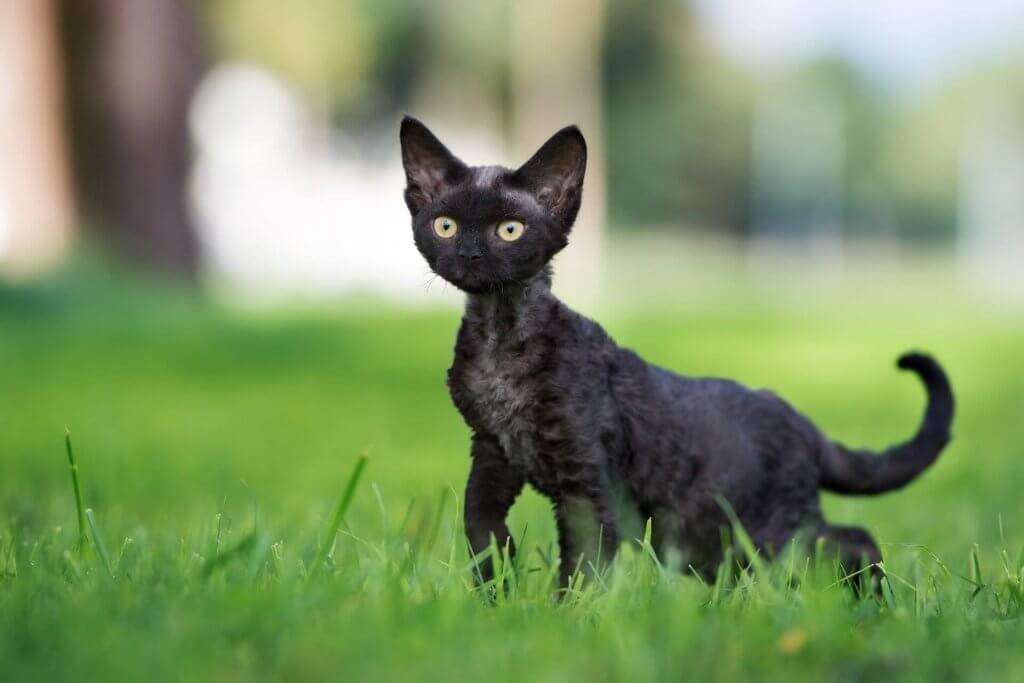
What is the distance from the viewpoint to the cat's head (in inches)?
→ 131

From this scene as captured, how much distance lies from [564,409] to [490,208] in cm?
56

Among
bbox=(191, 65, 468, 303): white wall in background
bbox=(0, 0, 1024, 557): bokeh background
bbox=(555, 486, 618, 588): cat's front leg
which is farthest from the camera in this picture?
bbox=(191, 65, 468, 303): white wall in background

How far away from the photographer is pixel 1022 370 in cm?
1357

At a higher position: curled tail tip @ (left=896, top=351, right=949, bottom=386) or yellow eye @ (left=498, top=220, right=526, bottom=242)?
yellow eye @ (left=498, top=220, right=526, bottom=242)

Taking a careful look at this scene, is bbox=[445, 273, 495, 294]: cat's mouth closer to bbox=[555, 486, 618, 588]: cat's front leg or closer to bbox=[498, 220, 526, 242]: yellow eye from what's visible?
bbox=[498, 220, 526, 242]: yellow eye

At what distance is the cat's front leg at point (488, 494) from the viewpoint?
343 cm

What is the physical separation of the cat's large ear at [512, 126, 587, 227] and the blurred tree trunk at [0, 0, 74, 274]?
13.0 meters

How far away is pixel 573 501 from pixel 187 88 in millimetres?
14740

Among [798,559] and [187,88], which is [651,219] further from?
[798,559]

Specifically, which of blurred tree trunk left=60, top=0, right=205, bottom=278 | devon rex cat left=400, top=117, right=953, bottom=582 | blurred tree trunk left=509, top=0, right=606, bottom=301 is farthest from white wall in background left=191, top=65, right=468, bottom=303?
devon rex cat left=400, top=117, right=953, bottom=582

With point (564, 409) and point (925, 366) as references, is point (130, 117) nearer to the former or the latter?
point (925, 366)

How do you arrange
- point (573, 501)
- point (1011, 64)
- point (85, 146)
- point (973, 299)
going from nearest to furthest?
1. point (573, 501)
2. point (85, 146)
3. point (973, 299)
4. point (1011, 64)

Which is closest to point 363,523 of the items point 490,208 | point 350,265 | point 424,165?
point 424,165

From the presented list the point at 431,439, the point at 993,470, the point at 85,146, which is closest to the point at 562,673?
the point at 993,470
